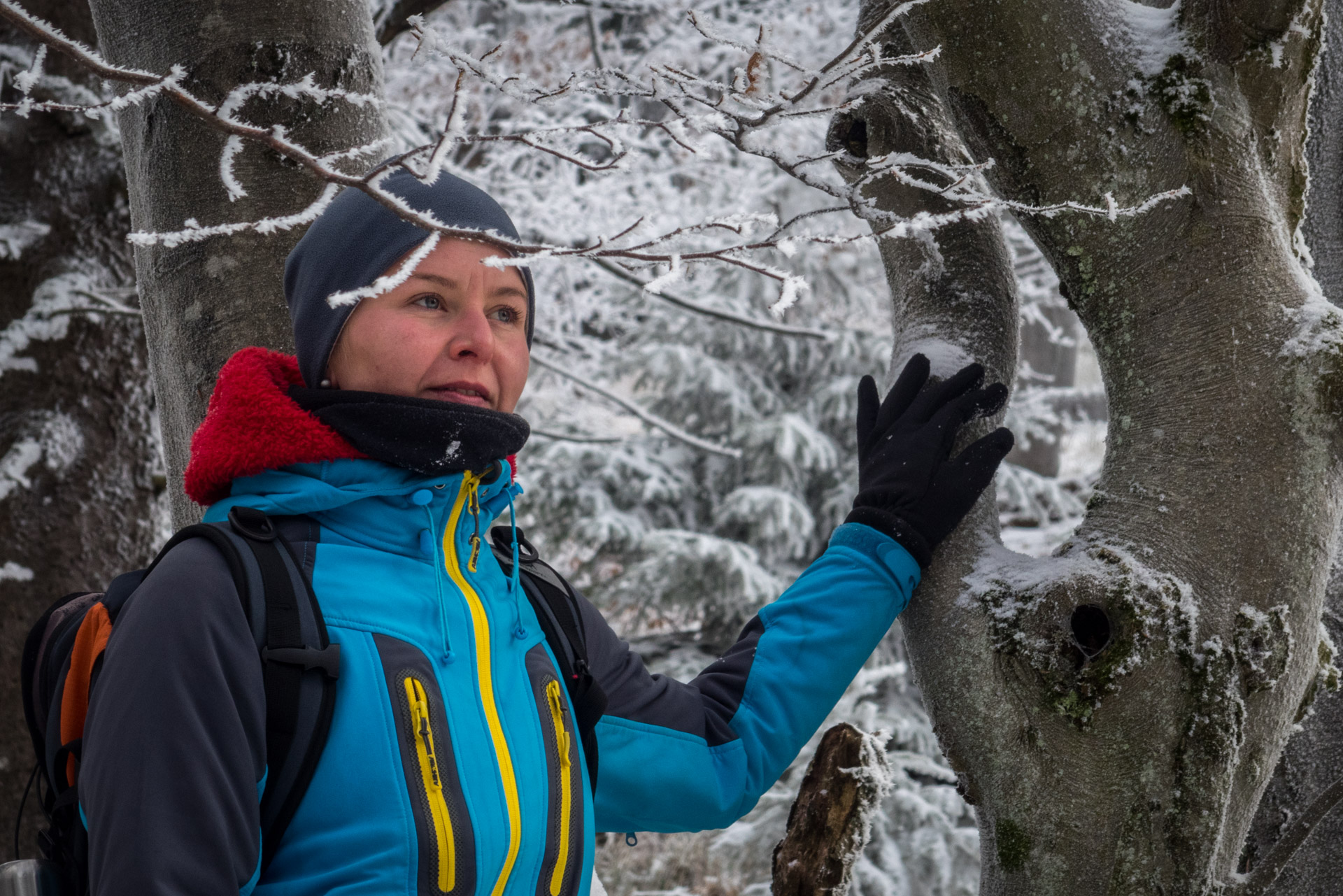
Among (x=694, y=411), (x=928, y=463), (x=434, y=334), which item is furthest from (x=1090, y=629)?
(x=694, y=411)

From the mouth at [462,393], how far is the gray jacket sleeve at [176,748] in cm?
38

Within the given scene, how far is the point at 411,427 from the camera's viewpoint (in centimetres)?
130

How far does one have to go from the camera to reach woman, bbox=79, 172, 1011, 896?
1085 mm

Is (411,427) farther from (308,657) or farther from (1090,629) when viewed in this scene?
(1090,629)

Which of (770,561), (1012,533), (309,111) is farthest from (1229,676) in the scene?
(1012,533)

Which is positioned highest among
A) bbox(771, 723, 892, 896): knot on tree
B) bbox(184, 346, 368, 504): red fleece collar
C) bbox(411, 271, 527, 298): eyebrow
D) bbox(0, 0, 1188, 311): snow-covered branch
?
bbox(0, 0, 1188, 311): snow-covered branch

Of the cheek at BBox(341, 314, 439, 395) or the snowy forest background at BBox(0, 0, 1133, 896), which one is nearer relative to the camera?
the cheek at BBox(341, 314, 439, 395)

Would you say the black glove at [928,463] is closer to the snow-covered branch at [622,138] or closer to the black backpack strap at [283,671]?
the snow-covered branch at [622,138]

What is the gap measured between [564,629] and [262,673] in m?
0.50

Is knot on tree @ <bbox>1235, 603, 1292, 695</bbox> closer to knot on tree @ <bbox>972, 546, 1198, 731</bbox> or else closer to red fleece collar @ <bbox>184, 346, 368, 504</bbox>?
knot on tree @ <bbox>972, 546, 1198, 731</bbox>

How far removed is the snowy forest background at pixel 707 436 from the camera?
14.3 feet

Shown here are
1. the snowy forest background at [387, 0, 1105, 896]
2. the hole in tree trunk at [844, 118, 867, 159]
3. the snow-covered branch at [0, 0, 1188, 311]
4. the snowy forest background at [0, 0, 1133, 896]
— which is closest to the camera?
the snow-covered branch at [0, 0, 1188, 311]

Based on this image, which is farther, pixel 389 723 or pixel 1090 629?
pixel 1090 629

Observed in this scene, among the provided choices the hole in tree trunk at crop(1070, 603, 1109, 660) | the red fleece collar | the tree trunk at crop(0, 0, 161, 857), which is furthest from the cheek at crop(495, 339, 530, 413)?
the tree trunk at crop(0, 0, 161, 857)
